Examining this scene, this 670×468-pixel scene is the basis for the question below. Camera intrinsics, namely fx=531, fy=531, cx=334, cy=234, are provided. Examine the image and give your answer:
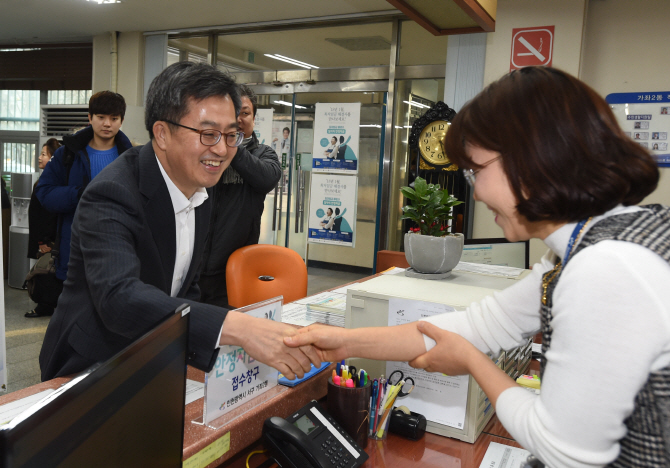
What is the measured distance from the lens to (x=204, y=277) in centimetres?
283

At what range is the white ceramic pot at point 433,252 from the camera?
1670 mm

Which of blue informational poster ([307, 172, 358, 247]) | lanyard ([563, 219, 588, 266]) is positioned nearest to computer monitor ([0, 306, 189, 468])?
lanyard ([563, 219, 588, 266])

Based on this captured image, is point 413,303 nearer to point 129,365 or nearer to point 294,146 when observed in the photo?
point 129,365

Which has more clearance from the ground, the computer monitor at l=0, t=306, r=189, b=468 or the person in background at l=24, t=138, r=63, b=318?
the computer monitor at l=0, t=306, r=189, b=468

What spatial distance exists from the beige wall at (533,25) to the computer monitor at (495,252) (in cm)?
187

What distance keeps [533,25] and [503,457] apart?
4272 millimetres

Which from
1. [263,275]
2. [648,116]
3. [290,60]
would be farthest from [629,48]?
[263,275]

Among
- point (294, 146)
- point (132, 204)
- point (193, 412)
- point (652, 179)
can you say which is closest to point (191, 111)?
point (132, 204)

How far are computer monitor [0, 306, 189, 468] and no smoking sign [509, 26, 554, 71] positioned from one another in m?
4.46

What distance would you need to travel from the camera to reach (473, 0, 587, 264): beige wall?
14.6 feet

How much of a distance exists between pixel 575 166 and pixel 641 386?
1.04 ft

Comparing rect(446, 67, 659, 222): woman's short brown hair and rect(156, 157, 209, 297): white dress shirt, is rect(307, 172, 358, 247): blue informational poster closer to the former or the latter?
rect(156, 157, 209, 297): white dress shirt

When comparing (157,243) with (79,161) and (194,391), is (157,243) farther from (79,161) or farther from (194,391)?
(79,161)

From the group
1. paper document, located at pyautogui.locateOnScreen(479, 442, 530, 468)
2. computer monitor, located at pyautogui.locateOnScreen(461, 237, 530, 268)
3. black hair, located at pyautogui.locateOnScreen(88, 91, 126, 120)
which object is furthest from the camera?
black hair, located at pyautogui.locateOnScreen(88, 91, 126, 120)
